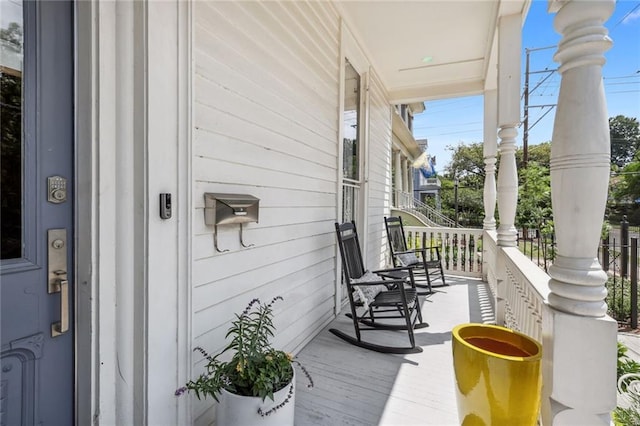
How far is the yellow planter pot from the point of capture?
47.3 inches

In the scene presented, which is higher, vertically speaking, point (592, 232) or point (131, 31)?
point (131, 31)

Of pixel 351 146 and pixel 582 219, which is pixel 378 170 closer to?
pixel 351 146

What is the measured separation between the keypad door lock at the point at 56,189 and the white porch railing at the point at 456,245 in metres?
5.24

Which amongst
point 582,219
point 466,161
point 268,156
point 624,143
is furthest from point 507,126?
point 466,161

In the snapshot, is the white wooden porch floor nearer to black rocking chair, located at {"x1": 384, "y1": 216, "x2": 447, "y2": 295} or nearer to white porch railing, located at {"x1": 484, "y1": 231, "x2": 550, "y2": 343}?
white porch railing, located at {"x1": 484, "y1": 231, "x2": 550, "y2": 343}

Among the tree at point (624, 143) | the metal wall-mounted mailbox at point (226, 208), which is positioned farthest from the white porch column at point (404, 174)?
the metal wall-mounted mailbox at point (226, 208)

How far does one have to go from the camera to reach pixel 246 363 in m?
1.38

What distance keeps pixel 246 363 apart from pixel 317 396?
33.3 inches

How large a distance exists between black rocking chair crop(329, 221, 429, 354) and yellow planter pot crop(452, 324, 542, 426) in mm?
1161

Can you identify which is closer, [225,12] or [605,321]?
[605,321]

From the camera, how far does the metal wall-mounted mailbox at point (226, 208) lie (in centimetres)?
156

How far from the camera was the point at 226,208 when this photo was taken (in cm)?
160

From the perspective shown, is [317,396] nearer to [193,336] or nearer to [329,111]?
[193,336]

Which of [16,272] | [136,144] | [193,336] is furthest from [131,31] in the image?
[193,336]
